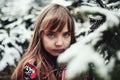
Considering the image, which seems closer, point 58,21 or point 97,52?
point 97,52

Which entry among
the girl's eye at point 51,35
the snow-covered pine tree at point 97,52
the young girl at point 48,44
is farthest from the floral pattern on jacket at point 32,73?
the snow-covered pine tree at point 97,52

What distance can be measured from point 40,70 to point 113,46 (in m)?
0.36

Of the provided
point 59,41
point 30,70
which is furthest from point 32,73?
point 59,41

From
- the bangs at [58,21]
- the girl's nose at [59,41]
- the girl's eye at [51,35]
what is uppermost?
the bangs at [58,21]

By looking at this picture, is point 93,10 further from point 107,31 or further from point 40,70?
point 40,70

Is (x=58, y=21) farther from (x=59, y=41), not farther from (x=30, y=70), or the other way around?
(x=30, y=70)

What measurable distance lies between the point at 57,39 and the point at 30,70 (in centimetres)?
14

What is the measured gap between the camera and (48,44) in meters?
1.08

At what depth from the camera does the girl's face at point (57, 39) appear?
104cm

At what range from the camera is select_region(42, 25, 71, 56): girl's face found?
3.40 ft

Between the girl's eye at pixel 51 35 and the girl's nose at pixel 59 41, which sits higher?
the girl's eye at pixel 51 35

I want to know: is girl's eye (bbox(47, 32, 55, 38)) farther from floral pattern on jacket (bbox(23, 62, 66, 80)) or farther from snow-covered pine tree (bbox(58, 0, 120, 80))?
snow-covered pine tree (bbox(58, 0, 120, 80))

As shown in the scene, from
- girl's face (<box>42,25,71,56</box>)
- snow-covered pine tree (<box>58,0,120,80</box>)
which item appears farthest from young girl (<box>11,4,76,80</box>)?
snow-covered pine tree (<box>58,0,120,80</box>)

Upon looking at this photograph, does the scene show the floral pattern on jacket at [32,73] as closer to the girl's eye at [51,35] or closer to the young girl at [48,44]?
the young girl at [48,44]
